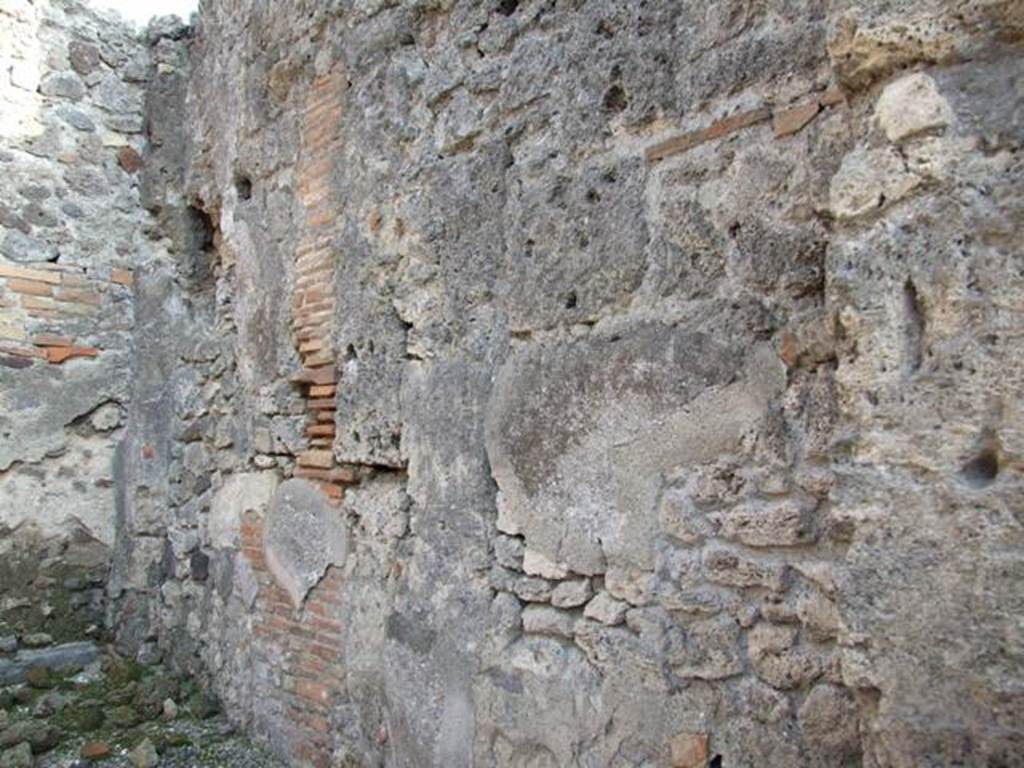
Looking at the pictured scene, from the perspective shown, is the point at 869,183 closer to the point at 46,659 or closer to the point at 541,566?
the point at 541,566

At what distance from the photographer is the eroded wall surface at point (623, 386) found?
1347 mm

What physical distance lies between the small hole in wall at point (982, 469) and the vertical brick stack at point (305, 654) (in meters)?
2.30

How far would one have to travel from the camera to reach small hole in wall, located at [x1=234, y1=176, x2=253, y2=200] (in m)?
3.97

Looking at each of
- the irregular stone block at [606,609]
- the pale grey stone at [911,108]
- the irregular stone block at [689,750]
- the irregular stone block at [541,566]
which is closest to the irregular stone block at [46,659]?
the irregular stone block at [541,566]

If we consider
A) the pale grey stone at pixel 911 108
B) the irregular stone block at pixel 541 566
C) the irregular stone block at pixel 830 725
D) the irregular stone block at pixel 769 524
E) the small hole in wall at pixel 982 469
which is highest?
the pale grey stone at pixel 911 108

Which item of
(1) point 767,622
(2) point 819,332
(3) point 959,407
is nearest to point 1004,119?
(3) point 959,407

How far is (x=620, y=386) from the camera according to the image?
2.16 metres

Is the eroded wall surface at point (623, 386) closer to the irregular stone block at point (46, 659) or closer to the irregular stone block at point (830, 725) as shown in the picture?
the irregular stone block at point (830, 725)

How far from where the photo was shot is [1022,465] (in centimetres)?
125

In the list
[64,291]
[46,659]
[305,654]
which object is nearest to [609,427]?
[305,654]

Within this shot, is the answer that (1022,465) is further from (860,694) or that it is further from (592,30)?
(592,30)

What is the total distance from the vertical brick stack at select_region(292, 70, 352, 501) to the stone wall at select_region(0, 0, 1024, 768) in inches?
0.7

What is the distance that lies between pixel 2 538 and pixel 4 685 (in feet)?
2.28

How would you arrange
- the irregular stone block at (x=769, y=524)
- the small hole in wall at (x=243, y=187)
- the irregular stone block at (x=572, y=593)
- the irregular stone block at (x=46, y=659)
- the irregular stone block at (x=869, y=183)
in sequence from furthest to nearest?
the irregular stone block at (x=46, y=659) → the small hole in wall at (x=243, y=187) → the irregular stone block at (x=572, y=593) → the irregular stone block at (x=769, y=524) → the irregular stone block at (x=869, y=183)
